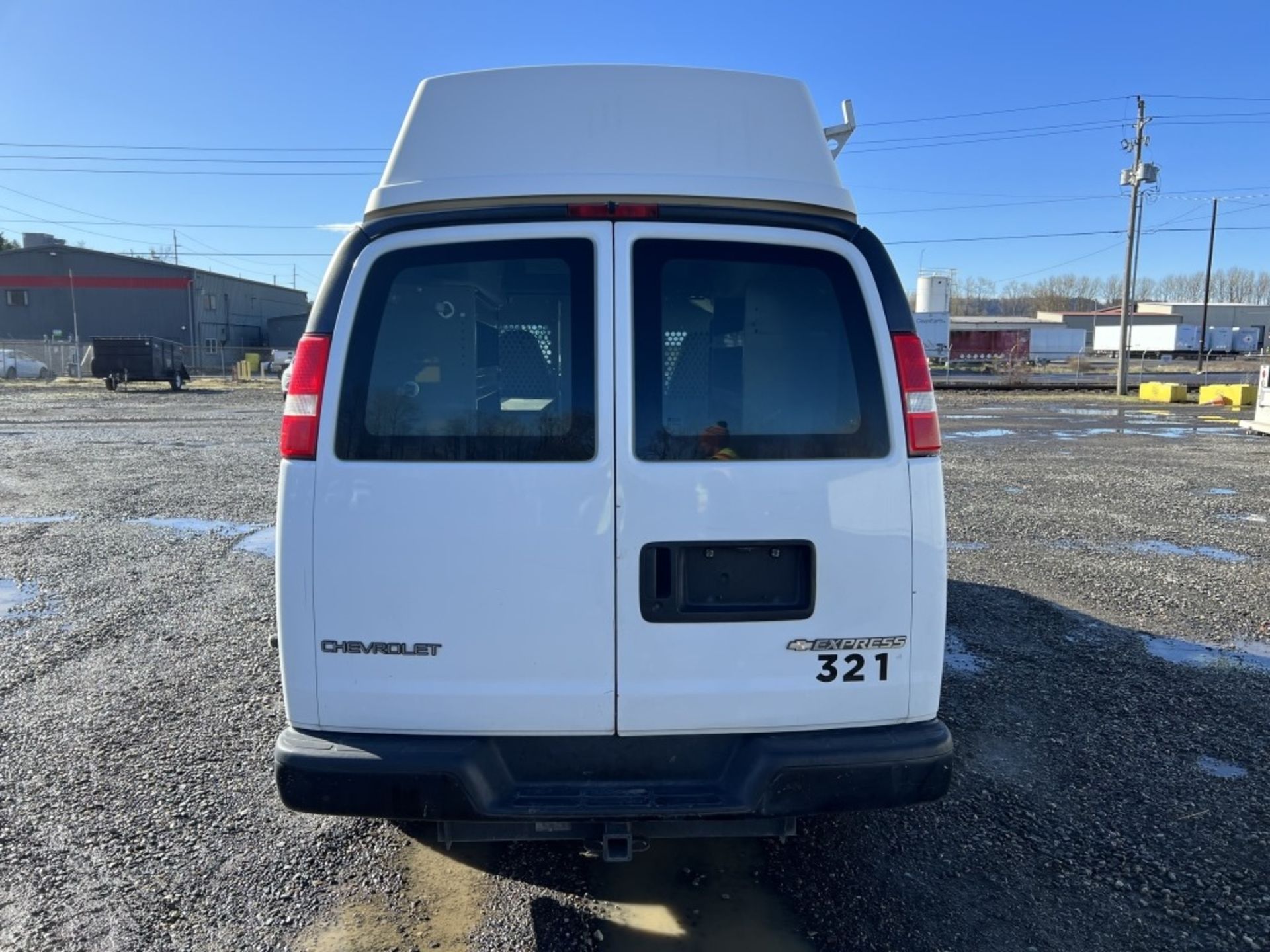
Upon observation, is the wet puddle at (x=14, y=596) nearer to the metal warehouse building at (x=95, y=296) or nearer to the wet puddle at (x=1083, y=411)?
the wet puddle at (x=1083, y=411)

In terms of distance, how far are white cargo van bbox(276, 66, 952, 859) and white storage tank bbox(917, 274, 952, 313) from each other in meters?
59.6

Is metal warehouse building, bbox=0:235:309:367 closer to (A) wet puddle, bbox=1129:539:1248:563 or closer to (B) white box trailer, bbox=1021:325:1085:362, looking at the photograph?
(A) wet puddle, bbox=1129:539:1248:563

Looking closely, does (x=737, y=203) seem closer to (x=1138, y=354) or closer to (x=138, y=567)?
(x=138, y=567)

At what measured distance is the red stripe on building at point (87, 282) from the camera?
58.0 m

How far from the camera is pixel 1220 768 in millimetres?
4035

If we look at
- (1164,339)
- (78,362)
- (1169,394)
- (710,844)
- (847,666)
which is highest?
(1164,339)

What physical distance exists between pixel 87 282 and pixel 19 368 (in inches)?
774

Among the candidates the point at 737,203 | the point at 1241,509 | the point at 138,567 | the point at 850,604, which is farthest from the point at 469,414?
the point at 1241,509

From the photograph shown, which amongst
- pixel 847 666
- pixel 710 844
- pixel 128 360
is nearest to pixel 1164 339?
pixel 128 360

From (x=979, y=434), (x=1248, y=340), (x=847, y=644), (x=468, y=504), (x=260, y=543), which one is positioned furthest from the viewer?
(x=1248, y=340)

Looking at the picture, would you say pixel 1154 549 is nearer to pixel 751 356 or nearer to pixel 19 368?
pixel 751 356

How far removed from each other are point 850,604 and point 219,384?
45.3 meters

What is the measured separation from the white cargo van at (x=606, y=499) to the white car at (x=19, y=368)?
1933 inches

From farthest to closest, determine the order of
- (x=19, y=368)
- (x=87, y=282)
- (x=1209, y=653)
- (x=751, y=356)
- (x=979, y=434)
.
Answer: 1. (x=87, y=282)
2. (x=19, y=368)
3. (x=979, y=434)
4. (x=1209, y=653)
5. (x=751, y=356)
